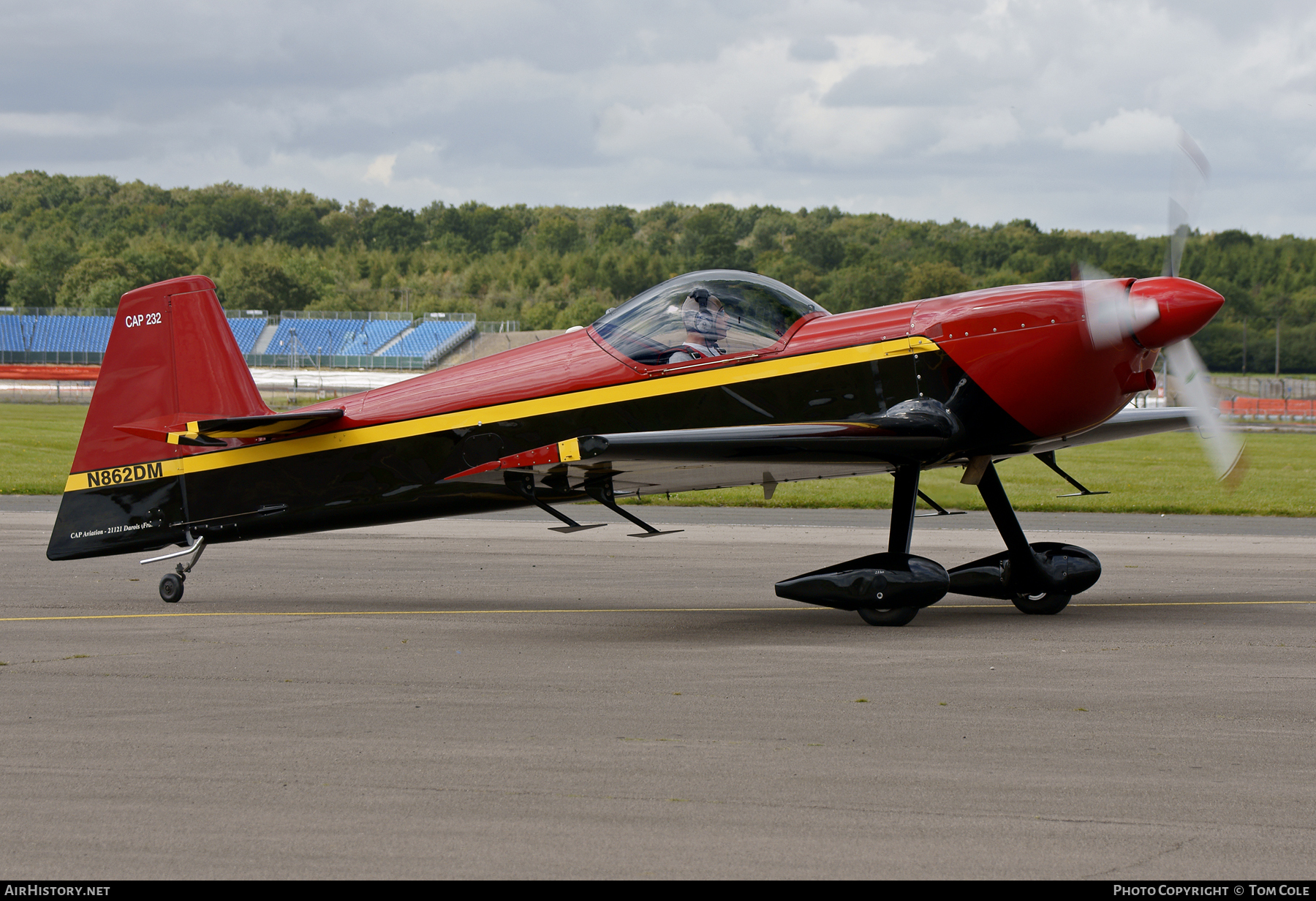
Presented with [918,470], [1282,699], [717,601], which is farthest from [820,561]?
[1282,699]

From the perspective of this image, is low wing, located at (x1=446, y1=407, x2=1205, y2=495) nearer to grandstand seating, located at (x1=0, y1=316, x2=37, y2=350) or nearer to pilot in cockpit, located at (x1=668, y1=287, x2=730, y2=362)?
pilot in cockpit, located at (x1=668, y1=287, x2=730, y2=362)

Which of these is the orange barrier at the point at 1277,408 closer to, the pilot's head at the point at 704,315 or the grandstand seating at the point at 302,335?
the grandstand seating at the point at 302,335

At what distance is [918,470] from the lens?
927cm

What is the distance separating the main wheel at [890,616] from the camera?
904cm

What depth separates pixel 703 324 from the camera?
30.2 ft

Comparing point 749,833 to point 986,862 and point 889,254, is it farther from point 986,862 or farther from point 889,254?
point 889,254

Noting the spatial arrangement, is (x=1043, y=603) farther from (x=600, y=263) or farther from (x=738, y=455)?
(x=600, y=263)

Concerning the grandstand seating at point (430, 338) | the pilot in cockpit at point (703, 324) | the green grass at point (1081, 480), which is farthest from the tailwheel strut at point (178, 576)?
the grandstand seating at point (430, 338)

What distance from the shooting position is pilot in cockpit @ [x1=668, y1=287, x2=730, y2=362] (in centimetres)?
921

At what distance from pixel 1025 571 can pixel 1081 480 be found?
1720 cm

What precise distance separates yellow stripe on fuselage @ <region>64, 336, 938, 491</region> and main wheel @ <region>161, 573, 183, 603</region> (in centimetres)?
103

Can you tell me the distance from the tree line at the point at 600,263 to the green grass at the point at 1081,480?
46.9m

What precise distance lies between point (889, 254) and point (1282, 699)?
127 metres

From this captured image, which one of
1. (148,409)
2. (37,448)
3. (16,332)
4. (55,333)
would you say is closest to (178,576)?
(148,409)
